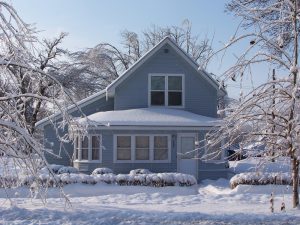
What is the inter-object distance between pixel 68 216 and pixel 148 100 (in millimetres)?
15319

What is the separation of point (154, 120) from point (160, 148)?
1567mm

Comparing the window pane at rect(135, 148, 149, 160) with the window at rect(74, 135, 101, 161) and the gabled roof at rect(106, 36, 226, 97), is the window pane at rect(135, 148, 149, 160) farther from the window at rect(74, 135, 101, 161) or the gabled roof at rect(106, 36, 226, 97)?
the gabled roof at rect(106, 36, 226, 97)

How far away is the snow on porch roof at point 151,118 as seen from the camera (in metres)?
22.6

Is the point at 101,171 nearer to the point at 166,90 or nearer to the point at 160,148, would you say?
the point at 160,148

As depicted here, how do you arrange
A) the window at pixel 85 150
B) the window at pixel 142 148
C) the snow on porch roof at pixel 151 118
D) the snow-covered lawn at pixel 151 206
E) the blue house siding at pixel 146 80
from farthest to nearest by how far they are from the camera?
the blue house siding at pixel 146 80
the window at pixel 85 150
the window at pixel 142 148
the snow on porch roof at pixel 151 118
the snow-covered lawn at pixel 151 206

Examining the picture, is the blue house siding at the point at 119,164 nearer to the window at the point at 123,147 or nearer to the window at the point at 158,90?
the window at the point at 123,147

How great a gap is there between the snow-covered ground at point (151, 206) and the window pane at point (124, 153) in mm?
3744

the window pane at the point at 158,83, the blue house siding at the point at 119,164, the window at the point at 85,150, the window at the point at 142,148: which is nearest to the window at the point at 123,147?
the blue house siding at the point at 119,164

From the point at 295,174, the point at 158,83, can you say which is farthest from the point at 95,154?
the point at 295,174

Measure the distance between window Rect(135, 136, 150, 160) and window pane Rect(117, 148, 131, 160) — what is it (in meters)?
0.39

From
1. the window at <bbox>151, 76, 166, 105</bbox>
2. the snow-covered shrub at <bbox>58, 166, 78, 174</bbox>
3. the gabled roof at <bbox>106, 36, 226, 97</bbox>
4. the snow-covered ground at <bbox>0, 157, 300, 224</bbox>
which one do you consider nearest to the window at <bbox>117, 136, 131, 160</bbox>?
the snow-covered shrub at <bbox>58, 166, 78, 174</bbox>

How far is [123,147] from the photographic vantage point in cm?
2336

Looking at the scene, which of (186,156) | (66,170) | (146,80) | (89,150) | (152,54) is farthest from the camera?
(146,80)

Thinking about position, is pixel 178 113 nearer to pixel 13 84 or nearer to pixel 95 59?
pixel 13 84
